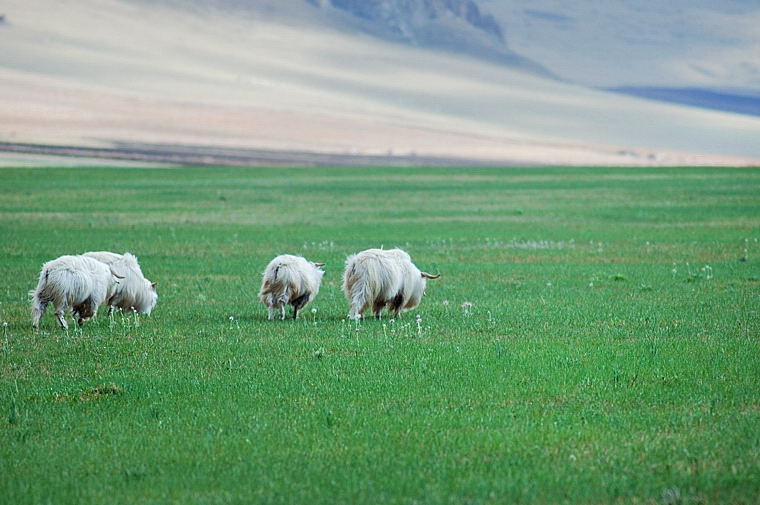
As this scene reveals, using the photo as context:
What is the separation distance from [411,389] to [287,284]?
543cm

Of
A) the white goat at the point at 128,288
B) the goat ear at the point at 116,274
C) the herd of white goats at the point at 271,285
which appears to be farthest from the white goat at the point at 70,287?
the white goat at the point at 128,288

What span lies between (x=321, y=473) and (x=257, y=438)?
125 centimetres

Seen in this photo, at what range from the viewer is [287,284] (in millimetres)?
17281

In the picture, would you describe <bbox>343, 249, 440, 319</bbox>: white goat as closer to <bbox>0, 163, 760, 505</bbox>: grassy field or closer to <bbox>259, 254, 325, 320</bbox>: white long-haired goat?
<bbox>0, 163, 760, 505</bbox>: grassy field

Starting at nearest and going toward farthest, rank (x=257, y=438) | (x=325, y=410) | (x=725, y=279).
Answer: (x=257, y=438) → (x=325, y=410) → (x=725, y=279)

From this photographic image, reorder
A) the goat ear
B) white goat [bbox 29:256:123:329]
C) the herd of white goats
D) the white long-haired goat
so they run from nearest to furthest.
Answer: white goat [bbox 29:256:123:329], the herd of white goats, the white long-haired goat, the goat ear

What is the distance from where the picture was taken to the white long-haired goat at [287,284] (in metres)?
17.3

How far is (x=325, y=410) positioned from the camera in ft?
37.2

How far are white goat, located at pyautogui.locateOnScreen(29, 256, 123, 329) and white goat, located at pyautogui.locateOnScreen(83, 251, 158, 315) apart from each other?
4.14ft

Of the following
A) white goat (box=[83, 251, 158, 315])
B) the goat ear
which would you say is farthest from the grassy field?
the goat ear

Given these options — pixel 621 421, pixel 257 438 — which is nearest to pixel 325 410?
pixel 257 438

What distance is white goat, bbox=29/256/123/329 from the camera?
15938 millimetres

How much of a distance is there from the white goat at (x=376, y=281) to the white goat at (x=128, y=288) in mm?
3388

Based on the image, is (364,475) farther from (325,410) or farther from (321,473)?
(325,410)
